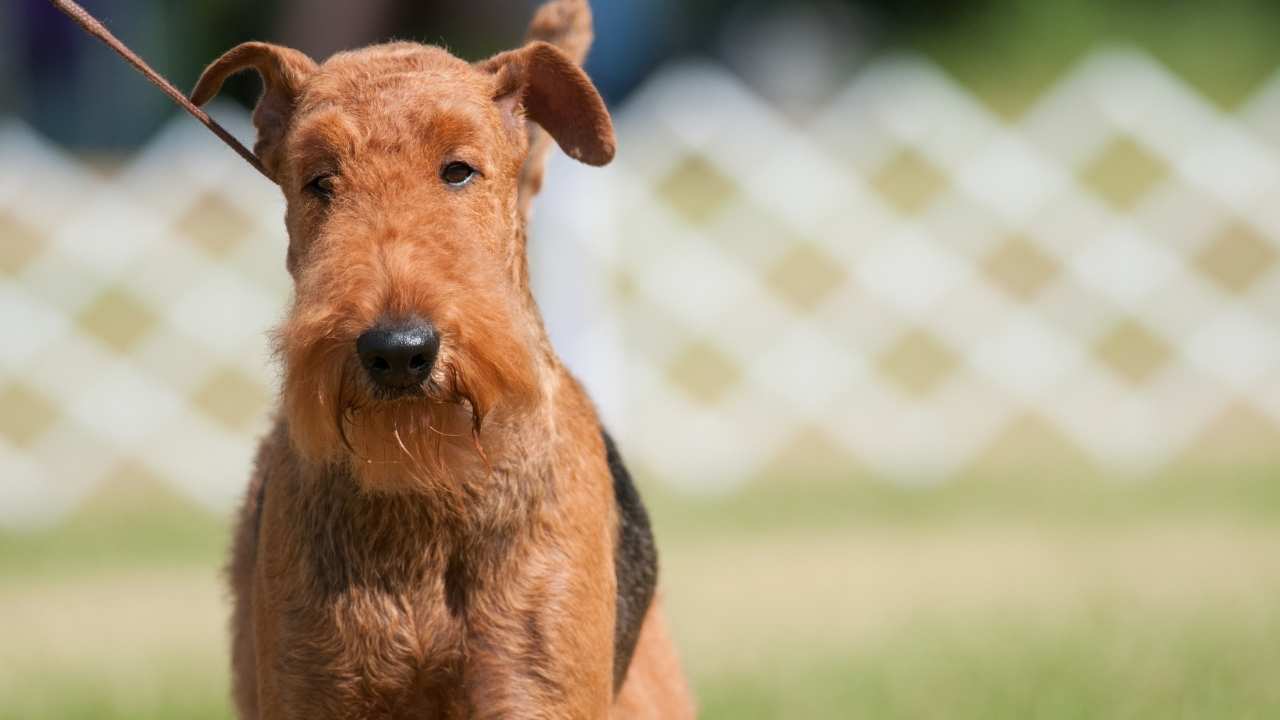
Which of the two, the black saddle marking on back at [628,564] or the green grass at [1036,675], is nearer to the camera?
the black saddle marking on back at [628,564]

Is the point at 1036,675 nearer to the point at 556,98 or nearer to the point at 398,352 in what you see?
the point at 556,98

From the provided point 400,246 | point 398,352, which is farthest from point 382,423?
point 400,246

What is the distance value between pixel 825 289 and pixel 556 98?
7.85 metres

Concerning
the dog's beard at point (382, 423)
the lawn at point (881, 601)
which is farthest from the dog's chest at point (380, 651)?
the lawn at point (881, 601)

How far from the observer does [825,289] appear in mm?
11820

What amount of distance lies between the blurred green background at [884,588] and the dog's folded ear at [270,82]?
2641 mm

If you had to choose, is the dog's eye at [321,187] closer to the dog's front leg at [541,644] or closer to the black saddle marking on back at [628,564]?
the dog's front leg at [541,644]

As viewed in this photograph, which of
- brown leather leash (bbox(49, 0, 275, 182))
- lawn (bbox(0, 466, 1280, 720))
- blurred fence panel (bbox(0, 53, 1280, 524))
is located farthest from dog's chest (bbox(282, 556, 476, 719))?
blurred fence panel (bbox(0, 53, 1280, 524))

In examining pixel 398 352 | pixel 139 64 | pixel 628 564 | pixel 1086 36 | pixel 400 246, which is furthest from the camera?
pixel 1086 36

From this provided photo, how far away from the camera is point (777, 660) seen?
667cm

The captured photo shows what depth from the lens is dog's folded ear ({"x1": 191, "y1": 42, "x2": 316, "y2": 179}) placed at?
12.8ft

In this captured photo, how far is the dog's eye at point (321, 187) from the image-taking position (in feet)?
11.7

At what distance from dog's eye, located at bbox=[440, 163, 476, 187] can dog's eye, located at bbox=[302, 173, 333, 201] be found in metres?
0.21

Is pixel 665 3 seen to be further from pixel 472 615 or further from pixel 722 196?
pixel 472 615
